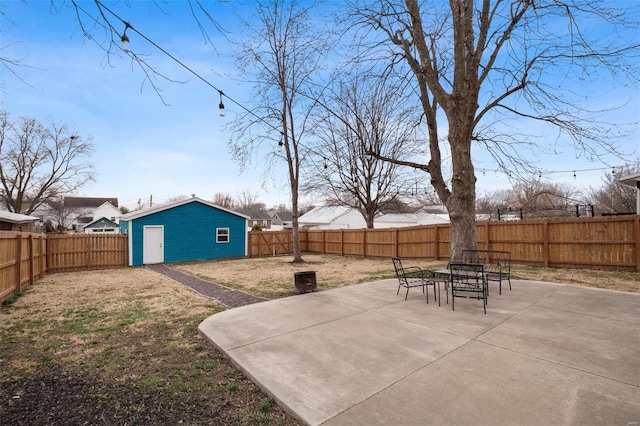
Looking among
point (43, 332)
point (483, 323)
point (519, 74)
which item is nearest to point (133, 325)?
point (43, 332)

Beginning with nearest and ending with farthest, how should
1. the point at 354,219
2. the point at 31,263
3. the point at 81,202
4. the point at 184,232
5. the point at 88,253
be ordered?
the point at 31,263
the point at 88,253
the point at 184,232
the point at 354,219
the point at 81,202

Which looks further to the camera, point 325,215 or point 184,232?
point 325,215

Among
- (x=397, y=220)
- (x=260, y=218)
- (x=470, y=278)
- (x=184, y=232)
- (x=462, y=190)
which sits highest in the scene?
(x=462, y=190)

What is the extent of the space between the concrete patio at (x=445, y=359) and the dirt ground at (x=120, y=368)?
0.92 ft

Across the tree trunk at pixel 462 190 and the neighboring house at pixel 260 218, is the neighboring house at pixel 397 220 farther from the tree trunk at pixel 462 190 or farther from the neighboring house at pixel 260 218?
the tree trunk at pixel 462 190

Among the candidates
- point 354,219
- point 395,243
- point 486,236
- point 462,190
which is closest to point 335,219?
point 354,219

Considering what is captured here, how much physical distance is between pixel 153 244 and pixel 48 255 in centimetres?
436

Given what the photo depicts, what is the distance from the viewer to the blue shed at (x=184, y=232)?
16.5m

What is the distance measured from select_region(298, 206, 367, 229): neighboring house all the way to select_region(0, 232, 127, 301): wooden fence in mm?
24632

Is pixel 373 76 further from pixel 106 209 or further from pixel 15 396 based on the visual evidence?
pixel 106 209

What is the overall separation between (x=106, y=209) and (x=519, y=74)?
5887 cm

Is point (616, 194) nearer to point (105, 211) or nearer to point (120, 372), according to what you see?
point (120, 372)

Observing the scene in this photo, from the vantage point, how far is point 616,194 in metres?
25.8

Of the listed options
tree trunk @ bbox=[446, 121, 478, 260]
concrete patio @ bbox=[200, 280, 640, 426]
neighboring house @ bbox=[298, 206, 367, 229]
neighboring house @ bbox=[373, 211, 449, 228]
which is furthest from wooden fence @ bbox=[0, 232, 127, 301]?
neighboring house @ bbox=[373, 211, 449, 228]
